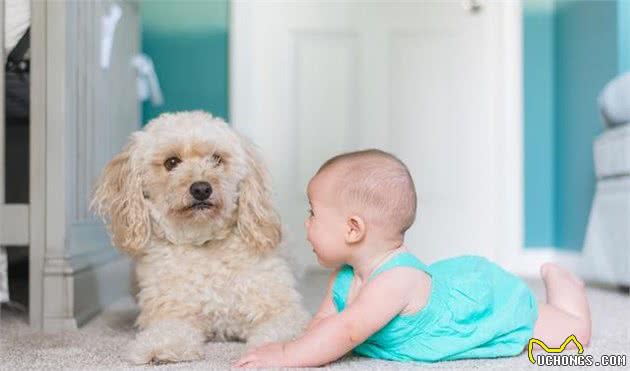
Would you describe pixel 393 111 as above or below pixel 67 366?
above

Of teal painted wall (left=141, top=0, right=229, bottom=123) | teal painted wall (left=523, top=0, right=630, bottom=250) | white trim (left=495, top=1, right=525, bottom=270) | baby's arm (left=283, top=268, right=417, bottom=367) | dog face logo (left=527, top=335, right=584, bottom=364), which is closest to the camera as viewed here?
baby's arm (left=283, top=268, right=417, bottom=367)

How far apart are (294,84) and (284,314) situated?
2.21 metres

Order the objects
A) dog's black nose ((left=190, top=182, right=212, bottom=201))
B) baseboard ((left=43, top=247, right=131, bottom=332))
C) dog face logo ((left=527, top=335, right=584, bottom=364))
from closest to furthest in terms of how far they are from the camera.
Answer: dog face logo ((left=527, top=335, right=584, bottom=364)) → dog's black nose ((left=190, top=182, right=212, bottom=201)) → baseboard ((left=43, top=247, right=131, bottom=332))

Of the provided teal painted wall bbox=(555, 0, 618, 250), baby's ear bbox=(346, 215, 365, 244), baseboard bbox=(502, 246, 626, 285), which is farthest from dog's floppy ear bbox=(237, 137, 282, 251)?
teal painted wall bbox=(555, 0, 618, 250)

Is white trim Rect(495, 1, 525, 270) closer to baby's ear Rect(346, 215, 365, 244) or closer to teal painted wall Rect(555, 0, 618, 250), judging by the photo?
teal painted wall Rect(555, 0, 618, 250)

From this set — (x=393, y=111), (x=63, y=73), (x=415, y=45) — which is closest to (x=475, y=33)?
(x=415, y=45)

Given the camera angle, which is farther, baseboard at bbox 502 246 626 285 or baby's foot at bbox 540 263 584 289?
baseboard at bbox 502 246 626 285

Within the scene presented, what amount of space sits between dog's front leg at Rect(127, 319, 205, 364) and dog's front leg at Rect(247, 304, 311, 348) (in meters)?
0.11

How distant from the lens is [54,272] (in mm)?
1834

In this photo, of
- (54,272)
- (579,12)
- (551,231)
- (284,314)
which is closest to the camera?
(284,314)

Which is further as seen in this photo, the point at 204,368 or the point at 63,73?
the point at 63,73

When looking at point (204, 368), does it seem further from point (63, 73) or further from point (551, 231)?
point (551, 231)

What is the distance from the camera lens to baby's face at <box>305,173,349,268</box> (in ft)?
4.31

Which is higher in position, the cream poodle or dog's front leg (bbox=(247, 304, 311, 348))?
the cream poodle
